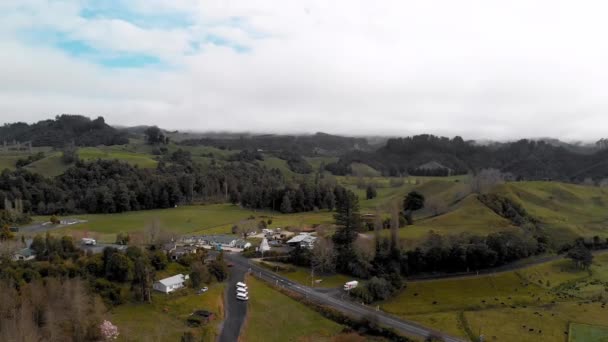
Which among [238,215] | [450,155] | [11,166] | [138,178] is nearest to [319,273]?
[238,215]

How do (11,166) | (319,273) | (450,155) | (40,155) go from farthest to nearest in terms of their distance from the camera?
1. (450,155)
2. (40,155)
3. (11,166)
4. (319,273)

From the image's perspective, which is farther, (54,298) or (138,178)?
(138,178)

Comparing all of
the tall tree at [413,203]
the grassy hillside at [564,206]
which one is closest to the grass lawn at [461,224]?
the tall tree at [413,203]

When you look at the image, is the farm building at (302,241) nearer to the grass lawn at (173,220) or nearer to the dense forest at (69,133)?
the grass lawn at (173,220)

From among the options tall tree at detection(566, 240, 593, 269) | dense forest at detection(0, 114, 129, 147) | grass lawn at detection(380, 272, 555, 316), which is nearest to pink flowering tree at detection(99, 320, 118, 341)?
grass lawn at detection(380, 272, 555, 316)

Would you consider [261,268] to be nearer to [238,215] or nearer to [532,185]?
[238,215]

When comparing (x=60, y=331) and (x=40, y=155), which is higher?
(x=40, y=155)

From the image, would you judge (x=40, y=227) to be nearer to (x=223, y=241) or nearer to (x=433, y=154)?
(x=223, y=241)

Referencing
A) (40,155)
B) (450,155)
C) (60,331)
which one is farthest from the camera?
(450,155)
